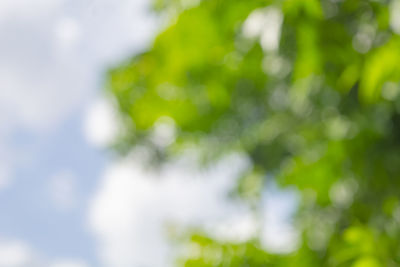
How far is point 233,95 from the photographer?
454 centimetres

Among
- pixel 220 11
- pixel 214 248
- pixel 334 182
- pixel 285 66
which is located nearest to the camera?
pixel 220 11

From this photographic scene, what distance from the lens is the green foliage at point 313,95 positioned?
300 centimetres

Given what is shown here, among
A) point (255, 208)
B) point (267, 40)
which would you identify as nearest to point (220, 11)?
point (267, 40)

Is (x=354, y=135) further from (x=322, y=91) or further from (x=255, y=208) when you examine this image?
(x=255, y=208)

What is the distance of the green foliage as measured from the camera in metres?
3.00

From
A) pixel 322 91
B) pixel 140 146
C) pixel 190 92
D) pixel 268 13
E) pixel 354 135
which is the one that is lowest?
pixel 268 13

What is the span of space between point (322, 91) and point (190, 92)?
3.01ft

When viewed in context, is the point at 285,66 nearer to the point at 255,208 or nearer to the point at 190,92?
the point at 190,92

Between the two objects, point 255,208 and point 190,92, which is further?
point 255,208

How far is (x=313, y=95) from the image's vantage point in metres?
4.21

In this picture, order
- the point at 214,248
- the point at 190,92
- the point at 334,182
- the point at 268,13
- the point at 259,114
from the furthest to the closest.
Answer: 1. the point at 259,114
2. the point at 190,92
3. the point at 334,182
4. the point at 214,248
5. the point at 268,13

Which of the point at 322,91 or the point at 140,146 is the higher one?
the point at 140,146

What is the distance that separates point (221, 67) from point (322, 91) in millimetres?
683

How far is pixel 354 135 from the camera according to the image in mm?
3885
